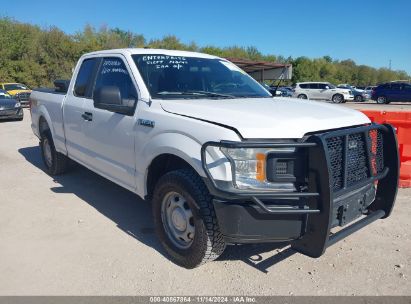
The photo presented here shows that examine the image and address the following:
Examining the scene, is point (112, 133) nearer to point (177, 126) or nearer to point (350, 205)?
point (177, 126)

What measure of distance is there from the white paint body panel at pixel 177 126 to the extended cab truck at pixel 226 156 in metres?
0.01

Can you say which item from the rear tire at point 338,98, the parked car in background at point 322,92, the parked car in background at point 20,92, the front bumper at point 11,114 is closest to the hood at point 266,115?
the front bumper at point 11,114

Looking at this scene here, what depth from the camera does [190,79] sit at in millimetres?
4094

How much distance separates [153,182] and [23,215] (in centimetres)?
201

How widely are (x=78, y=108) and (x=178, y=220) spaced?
2.38 metres

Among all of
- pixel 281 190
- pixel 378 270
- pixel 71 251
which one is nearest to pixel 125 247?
pixel 71 251

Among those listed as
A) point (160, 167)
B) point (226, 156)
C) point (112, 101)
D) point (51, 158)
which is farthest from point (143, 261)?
point (51, 158)

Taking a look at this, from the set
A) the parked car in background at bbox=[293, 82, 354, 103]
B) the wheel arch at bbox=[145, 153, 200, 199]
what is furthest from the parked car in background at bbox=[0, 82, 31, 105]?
the parked car in background at bbox=[293, 82, 354, 103]

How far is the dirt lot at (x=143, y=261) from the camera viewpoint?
10.1 ft

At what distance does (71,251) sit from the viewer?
368 centimetres

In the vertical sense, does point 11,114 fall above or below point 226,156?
below

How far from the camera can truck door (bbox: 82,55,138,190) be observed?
385cm

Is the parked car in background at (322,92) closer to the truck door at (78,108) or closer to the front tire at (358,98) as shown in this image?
the front tire at (358,98)

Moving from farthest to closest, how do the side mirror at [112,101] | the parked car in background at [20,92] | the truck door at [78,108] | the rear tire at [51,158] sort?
the parked car in background at [20,92]
the rear tire at [51,158]
the truck door at [78,108]
the side mirror at [112,101]
